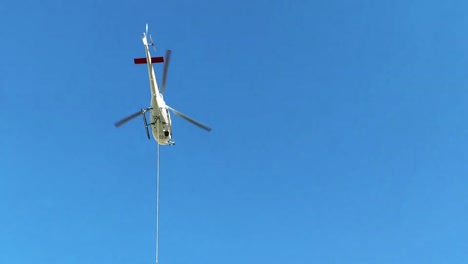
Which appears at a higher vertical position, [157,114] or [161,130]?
[157,114]

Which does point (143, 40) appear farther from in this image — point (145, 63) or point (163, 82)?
point (163, 82)

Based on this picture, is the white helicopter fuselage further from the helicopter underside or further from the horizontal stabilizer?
the horizontal stabilizer

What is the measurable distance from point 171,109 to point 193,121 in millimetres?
2149

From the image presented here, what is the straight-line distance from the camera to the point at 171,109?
32.8m

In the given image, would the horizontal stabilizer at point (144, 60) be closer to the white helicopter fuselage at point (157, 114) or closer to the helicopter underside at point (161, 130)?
the white helicopter fuselage at point (157, 114)

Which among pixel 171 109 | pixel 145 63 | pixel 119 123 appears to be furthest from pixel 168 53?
pixel 119 123

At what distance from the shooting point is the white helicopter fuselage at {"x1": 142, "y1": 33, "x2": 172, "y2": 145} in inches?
1204

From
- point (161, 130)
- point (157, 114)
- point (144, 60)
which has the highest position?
point (144, 60)

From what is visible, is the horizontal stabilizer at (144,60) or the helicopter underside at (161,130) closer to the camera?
the horizontal stabilizer at (144,60)

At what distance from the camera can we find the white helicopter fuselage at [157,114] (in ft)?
100

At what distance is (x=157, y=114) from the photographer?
3091cm

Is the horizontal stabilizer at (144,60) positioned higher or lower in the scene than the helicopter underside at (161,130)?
higher

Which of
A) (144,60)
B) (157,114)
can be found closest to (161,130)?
(157,114)

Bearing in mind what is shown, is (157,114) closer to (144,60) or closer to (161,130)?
(161,130)
